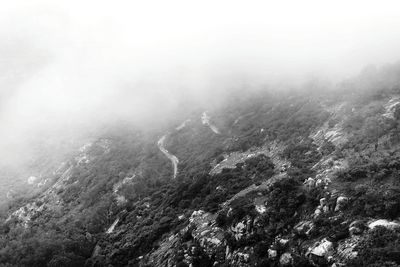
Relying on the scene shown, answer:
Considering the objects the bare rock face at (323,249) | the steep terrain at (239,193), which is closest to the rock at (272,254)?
the steep terrain at (239,193)

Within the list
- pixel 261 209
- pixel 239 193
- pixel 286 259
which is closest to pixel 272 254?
pixel 286 259

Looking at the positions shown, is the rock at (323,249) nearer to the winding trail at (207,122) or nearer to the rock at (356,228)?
the rock at (356,228)

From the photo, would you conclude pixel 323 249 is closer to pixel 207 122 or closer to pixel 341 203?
pixel 341 203

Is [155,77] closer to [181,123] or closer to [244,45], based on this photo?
[244,45]

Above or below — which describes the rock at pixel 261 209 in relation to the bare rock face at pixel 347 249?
Answer: below

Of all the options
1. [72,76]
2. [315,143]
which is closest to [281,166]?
[315,143]

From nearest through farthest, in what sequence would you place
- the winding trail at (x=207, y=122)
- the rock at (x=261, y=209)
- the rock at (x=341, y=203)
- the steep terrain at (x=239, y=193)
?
the steep terrain at (x=239, y=193) → the rock at (x=341, y=203) → the rock at (x=261, y=209) → the winding trail at (x=207, y=122)
